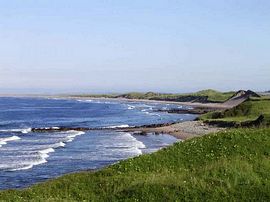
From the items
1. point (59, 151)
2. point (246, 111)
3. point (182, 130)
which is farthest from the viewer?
point (246, 111)

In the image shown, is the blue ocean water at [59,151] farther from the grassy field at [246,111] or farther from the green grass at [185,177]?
the grassy field at [246,111]

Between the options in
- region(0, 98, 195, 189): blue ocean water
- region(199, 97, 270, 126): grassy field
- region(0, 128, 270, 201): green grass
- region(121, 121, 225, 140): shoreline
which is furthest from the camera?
region(199, 97, 270, 126): grassy field

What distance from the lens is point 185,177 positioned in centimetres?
2228

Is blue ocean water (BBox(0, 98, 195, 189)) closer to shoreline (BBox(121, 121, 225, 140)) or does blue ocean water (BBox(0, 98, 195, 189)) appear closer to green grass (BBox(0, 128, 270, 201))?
shoreline (BBox(121, 121, 225, 140))

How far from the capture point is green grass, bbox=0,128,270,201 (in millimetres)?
20609

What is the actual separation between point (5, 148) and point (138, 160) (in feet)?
149

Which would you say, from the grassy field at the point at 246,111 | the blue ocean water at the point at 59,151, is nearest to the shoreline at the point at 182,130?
the blue ocean water at the point at 59,151

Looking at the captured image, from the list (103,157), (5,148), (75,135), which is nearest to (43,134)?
(75,135)

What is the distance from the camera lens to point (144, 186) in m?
21.1

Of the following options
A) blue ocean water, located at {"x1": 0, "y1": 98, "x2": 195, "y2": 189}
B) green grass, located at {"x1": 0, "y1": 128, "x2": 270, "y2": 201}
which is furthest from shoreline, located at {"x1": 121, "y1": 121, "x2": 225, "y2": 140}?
green grass, located at {"x1": 0, "y1": 128, "x2": 270, "y2": 201}

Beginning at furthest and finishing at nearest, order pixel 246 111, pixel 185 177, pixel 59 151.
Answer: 1. pixel 246 111
2. pixel 59 151
3. pixel 185 177

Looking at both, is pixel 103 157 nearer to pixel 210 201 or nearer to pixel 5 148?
pixel 5 148

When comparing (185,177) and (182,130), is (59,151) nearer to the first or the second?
(182,130)

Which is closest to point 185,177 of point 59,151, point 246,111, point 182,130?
point 59,151
